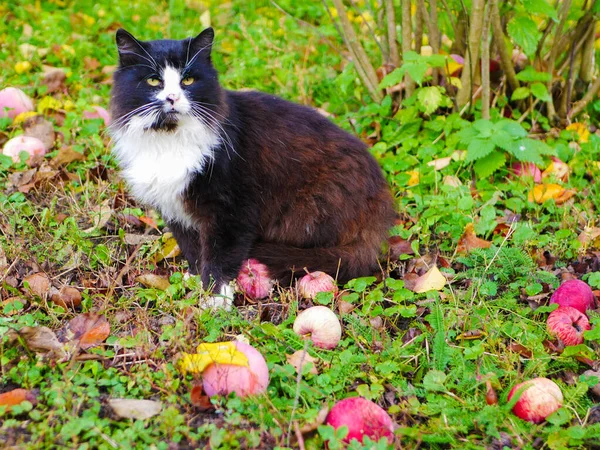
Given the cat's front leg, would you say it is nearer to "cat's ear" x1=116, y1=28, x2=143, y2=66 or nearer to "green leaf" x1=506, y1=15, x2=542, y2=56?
"cat's ear" x1=116, y1=28, x2=143, y2=66

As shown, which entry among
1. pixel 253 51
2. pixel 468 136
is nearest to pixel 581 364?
pixel 468 136

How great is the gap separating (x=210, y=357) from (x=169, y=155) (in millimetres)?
1057

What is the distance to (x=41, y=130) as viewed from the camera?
420cm

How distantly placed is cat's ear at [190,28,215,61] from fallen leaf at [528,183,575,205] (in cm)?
198

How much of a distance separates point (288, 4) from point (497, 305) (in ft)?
12.6

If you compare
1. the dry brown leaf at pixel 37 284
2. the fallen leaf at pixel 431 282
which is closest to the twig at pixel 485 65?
the fallen leaf at pixel 431 282

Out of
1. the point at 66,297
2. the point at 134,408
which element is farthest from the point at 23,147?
the point at 134,408

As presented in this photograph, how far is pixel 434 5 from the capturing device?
155 inches

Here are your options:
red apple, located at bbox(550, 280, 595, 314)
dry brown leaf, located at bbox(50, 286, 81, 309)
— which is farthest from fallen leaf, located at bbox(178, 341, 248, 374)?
red apple, located at bbox(550, 280, 595, 314)

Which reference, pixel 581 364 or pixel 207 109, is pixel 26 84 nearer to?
pixel 207 109

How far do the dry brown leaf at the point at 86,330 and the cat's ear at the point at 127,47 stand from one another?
1.10 m

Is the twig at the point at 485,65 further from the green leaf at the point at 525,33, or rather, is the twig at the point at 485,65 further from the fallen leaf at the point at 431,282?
the fallen leaf at the point at 431,282

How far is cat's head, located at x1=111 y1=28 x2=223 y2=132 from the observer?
286 centimetres

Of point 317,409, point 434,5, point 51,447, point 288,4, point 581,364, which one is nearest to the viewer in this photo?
point 51,447
